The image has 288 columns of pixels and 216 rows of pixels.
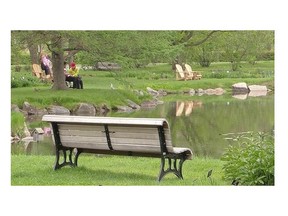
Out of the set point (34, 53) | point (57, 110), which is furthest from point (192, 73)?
point (34, 53)

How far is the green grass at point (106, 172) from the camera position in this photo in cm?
778

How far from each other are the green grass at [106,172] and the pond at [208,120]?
4.37ft

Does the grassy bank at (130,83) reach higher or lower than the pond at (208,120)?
higher

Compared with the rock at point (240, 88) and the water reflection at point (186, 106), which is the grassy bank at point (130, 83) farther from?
the water reflection at point (186, 106)

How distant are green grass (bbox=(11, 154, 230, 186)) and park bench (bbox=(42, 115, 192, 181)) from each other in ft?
0.67

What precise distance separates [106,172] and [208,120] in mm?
3926

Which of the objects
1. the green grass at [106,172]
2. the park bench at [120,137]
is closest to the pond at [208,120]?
the green grass at [106,172]

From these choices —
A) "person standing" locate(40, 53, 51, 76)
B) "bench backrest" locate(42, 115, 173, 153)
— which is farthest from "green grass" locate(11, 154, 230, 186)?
"person standing" locate(40, 53, 51, 76)

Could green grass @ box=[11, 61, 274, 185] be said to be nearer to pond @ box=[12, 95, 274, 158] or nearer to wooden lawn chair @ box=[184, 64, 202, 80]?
wooden lawn chair @ box=[184, 64, 202, 80]

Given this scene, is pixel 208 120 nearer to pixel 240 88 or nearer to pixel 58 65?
pixel 240 88

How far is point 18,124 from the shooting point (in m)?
10.9

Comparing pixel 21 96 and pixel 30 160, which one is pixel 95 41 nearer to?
pixel 21 96

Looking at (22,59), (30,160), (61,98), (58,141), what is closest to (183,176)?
(58,141)

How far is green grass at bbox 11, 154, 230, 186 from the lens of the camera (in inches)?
306
